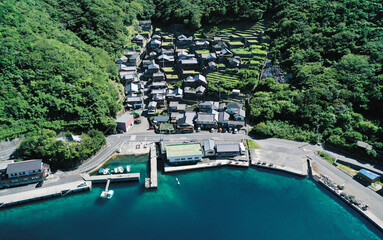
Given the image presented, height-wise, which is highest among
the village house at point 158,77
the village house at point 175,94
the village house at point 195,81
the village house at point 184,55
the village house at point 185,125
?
the village house at point 184,55

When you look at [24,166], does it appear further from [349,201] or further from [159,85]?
[349,201]

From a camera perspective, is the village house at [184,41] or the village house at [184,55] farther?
the village house at [184,41]

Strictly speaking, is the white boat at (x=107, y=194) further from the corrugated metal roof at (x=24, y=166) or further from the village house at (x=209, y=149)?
the village house at (x=209, y=149)

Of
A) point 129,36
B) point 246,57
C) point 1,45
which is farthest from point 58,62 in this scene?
point 246,57

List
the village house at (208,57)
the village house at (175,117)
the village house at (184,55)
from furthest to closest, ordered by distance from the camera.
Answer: the village house at (184,55) → the village house at (208,57) → the village house at (175,117)

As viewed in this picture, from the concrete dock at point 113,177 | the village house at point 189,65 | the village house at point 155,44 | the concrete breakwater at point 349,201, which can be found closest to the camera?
the concrete breakwater at point 349,201

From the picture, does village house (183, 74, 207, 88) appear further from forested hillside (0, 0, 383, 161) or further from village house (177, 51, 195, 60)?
forested hillside (0, 0, 383, 161)

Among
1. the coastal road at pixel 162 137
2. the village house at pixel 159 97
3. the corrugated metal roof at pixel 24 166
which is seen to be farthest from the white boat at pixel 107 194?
the village house at pixel 159 97

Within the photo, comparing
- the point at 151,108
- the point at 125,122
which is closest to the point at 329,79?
the point at 151,108

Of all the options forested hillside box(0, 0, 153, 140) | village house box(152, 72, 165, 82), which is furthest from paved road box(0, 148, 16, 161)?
village house box(152, 72, 165, 82)
